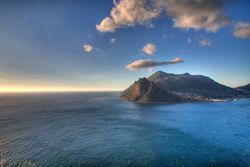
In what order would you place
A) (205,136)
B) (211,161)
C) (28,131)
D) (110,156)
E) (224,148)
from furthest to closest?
(28,131) → (205,136) → (224,148) → (110,156) → (211,161)

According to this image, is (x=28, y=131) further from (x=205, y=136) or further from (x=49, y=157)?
(x=205, y=136)

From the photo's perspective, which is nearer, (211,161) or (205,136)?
(211,161)

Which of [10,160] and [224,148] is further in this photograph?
[224,148]

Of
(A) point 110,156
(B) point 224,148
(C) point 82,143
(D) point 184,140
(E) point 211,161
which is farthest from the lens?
(D) point 184,140

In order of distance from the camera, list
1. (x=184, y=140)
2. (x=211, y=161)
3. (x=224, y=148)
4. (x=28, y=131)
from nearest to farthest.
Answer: (x=211, y=161) → (x=224, y=148) → (x=184, y=140) → (x=28, y=131)

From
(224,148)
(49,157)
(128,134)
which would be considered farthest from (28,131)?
(224,148)

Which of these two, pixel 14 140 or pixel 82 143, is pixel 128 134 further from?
pixel 14 140

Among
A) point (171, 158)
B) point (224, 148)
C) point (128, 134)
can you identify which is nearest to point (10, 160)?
point (128, 134)

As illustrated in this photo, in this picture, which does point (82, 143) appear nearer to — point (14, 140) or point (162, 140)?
point (14, 140)

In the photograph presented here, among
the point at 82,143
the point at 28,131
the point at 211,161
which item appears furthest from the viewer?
the point at 28,131
